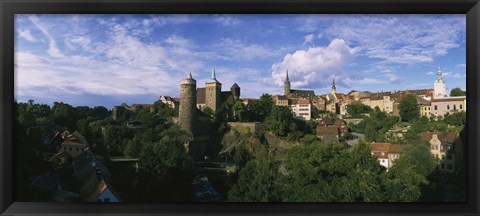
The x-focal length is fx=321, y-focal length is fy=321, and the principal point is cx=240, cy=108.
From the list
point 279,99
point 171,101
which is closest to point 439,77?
point 279,99

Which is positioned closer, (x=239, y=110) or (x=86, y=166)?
(x=86, y=166)

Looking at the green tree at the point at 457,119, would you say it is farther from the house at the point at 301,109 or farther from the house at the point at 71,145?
the house at the point at 71,145

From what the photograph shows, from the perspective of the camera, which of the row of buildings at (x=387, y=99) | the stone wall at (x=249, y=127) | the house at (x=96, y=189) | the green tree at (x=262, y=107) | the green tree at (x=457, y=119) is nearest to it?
the green tree at (x=457, y=119)

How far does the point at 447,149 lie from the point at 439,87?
44 cm

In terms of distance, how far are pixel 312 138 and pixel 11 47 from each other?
2.30m

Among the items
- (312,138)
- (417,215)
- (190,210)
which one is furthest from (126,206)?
(312,138)

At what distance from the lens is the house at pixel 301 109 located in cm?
315

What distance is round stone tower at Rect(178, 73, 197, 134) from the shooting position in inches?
103

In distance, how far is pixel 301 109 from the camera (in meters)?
3.20

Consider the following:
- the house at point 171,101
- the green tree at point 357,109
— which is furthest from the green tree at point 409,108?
the house at point 171,101

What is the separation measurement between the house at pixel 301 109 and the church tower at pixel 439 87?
115 centimetres

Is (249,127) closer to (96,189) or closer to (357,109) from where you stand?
(357,109)

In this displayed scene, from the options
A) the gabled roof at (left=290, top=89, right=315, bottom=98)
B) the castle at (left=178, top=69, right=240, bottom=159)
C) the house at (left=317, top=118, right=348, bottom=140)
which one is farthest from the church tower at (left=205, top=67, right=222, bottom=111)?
the house at (left=317, top=118, right=348, bottom=140)

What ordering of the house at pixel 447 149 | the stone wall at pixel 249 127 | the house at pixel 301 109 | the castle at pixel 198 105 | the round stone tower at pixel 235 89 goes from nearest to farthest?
1. the house at pixel 447 149
2. the round stone tower at pixel 235 89
3. the castle at pixel 198 105
4. the house at pixel 301 109
5. the stone wall at pixel 249 127
